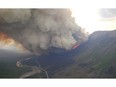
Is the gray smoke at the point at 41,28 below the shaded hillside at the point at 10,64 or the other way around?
the other way around

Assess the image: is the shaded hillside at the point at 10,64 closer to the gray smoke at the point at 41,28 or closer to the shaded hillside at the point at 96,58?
the gray smoke at the point at 41,28

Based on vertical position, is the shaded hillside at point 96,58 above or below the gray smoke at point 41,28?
below

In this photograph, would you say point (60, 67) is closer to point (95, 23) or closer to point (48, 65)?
point (48, 65)

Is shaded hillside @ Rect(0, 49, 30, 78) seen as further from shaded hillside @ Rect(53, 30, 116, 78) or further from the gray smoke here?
shaded hillside @ Rect(53, 30, 116, 78)

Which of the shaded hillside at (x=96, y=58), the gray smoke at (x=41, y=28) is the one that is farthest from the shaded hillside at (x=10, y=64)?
the shaded hillside at (x=96, y=58)
